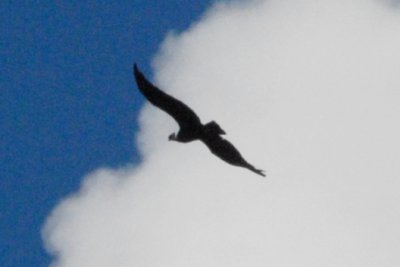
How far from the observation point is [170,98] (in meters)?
28.6

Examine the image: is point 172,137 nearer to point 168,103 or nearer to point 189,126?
point 189,126

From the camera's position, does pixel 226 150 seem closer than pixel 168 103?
No

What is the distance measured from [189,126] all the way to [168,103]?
→ 2.88 feet

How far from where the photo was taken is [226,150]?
98.0 feet

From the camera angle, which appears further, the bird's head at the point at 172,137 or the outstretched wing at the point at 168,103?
the bird's head at the point at 172,137

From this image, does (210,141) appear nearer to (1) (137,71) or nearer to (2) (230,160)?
(2) (230,160)

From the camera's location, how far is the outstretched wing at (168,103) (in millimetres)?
28405

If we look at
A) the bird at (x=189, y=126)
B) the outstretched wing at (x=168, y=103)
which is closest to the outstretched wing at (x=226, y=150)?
the bird at (x=189, y=126)

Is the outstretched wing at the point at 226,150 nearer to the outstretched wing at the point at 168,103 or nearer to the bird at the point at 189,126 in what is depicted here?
the bird at the point at 189,126

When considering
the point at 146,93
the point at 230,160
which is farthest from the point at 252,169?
the point at 146,93

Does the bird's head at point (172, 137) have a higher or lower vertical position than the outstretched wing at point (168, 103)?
higher

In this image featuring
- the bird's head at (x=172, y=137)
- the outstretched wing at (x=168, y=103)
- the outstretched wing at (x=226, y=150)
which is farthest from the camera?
the bird's head at (x=172, y=137)

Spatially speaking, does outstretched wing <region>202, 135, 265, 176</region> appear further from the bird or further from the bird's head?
the bird's head

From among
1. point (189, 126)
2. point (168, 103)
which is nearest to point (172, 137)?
point (189, 126)
